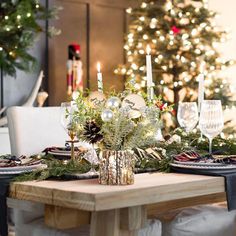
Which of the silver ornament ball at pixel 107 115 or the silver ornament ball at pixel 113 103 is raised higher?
the silver ornament ball at pixel 113 103

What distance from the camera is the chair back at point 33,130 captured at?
293cm

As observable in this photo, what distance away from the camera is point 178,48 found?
605 cm

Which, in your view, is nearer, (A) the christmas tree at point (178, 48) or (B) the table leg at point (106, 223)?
(B) the table leg at point (106, 223)

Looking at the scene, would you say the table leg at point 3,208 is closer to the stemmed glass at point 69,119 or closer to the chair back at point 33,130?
the stemmed glass at point 69,119

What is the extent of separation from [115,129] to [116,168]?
0.13 metres

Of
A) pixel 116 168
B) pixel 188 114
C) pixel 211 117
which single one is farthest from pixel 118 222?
pixel 188 114

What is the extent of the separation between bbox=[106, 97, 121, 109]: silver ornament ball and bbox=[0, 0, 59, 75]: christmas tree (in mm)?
3101

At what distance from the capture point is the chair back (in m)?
2.93

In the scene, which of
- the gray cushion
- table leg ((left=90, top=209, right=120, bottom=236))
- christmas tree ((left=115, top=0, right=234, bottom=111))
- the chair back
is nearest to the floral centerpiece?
table leg ((left=90, top=209, right=120, bottom=236))

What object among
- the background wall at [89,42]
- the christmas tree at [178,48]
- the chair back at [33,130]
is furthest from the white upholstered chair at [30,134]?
the christmas tree at [178,48]

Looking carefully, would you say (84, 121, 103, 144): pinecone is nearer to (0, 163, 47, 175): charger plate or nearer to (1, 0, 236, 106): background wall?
(0, 163, 47, 175): charger plate

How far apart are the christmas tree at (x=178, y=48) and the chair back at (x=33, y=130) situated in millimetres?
2909

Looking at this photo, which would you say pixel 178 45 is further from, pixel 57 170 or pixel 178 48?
pixel 57 170

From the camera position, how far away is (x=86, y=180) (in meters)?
2.03
